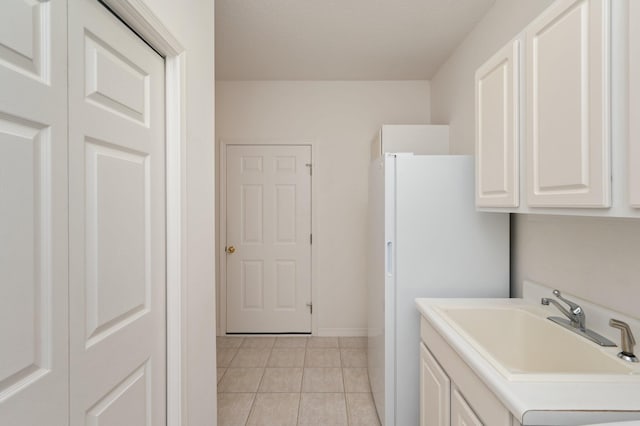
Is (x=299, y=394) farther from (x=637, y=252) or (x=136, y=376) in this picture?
(x=637, y=252)

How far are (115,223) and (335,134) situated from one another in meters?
2.67

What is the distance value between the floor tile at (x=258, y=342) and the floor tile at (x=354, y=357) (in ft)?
2.43

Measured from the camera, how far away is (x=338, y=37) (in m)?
2.56

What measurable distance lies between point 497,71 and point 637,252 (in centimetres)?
91

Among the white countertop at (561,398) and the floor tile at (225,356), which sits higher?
the white countertop at (561,398)

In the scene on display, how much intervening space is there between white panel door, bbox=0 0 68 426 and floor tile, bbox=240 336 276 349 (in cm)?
253

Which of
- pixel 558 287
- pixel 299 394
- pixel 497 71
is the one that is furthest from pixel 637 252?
pixel 299 394

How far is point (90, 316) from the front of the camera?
0.97m

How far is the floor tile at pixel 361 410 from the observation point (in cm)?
212

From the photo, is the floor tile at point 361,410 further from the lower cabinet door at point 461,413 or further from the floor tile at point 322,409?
the lower cabinet door at point 461,413

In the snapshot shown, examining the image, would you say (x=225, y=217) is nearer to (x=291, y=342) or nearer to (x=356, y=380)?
(x=291, y=342)

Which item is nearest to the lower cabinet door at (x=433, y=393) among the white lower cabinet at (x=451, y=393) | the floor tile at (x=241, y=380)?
the white lower cabinet at (x=451, y=393)

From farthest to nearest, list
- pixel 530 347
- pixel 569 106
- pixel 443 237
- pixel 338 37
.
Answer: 1. pixel 338 37
2. pixel 443 237
3. pixel 530 347
4. pixel 569 106

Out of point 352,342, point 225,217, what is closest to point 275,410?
point 352,342
